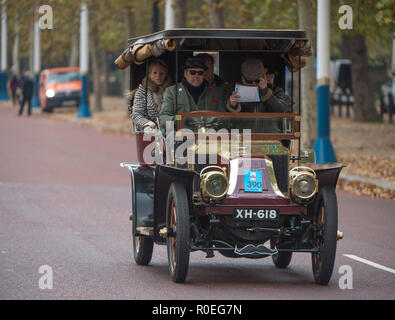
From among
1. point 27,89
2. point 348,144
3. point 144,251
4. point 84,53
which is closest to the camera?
point 144,251

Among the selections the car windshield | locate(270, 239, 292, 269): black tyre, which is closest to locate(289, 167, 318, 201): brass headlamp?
locate(270, 239, 292, 269): black tyre

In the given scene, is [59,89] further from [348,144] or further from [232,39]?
[232,39]

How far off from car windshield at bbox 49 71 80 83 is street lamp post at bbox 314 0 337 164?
25854 mm

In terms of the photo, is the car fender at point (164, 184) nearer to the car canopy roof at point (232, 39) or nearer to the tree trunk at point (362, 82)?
the car canopy roof at point (232, 39)

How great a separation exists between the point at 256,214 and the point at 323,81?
436 inches

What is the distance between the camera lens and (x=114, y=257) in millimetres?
9555

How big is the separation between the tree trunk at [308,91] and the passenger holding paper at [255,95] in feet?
40.3

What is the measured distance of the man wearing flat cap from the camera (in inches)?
Result: 344

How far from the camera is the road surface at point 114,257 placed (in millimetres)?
7684

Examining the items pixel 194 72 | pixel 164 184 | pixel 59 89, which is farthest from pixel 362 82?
pixel 164 184

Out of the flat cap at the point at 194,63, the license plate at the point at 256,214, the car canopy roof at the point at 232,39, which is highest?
the car canopy roof at the point at 232,39

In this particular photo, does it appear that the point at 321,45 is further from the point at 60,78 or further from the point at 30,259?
the point at 60,78

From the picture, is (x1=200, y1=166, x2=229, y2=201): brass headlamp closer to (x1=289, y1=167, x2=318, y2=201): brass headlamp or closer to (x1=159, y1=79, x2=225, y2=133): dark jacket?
(x1=289, y1=167, x2=318, y2=201): brass headlamp

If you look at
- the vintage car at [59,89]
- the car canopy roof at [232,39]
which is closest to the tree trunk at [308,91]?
the car canopy roof at [232,39]
